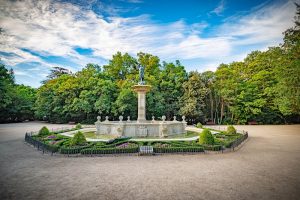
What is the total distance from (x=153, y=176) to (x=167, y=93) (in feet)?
112

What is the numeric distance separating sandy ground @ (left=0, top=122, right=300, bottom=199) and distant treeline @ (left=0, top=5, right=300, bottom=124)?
26.0m

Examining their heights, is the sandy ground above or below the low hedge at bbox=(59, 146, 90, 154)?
below

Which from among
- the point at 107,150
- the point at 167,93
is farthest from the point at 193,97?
the point at 107,150

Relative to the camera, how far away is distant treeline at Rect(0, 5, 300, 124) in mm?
40719

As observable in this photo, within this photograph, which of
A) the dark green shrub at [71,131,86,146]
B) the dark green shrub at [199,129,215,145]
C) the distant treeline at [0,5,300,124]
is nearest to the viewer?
the dark green shrub at [71,131,86,146]

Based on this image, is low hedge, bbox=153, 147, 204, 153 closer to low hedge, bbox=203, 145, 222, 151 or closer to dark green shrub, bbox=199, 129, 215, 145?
low hedge, bbox=203, 145, 222, 151

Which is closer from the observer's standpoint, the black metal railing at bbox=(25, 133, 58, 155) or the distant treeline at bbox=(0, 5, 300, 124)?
the black metal railing at bbox=(25, 133, 58, 155)

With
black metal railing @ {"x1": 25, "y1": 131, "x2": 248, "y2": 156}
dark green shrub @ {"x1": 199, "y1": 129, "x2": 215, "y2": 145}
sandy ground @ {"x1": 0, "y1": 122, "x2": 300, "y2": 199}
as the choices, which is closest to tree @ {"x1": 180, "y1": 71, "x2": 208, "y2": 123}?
dark green shrub @ {"x1": 199, "y1": 129, "x2": 215, "y2": 145}

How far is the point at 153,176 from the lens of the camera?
9.50 metres

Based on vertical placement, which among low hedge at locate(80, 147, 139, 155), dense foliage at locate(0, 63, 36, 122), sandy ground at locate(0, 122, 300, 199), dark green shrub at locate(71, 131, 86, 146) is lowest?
sandy ground at locate(0, 122, 300, 199)

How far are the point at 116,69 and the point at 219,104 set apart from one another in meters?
26.1

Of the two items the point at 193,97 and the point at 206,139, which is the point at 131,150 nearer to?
the point at 206,139

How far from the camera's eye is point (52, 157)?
13445 mm

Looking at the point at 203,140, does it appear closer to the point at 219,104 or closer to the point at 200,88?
the point at 200,88
